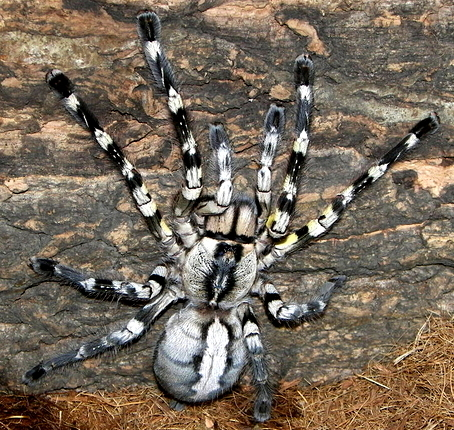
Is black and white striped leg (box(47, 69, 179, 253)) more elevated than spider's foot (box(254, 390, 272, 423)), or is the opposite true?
black and white striped leg (box(47, 69, 179, 253))

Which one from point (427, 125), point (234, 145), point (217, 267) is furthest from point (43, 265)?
point (427, 125)

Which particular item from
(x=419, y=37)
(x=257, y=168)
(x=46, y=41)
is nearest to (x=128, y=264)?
(x=257, y=168)

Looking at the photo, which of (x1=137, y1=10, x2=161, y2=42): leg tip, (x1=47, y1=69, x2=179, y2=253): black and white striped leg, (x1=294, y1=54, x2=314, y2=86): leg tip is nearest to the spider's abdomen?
(x1=47, y1=69, x2=179, y2=253): black and white striped leg

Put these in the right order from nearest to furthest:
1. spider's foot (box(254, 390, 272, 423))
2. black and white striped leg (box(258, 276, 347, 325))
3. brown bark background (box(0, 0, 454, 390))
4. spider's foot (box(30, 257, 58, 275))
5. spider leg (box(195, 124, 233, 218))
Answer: brown bark background (box(0, 0, 454, 390)) → spider leg (box(195, 124, 233, 218)) → spider's foot (box(30, 257, 58, 275)) → spider's foot (box(254, 390, 272, 423)) → black and white striped leg (box(258, 276, 347, 325))

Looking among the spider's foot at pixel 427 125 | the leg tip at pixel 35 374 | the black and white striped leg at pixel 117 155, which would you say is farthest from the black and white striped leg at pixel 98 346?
the spider's foot at pixel 427 125

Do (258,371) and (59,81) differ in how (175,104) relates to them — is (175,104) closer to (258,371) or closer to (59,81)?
(59,81)

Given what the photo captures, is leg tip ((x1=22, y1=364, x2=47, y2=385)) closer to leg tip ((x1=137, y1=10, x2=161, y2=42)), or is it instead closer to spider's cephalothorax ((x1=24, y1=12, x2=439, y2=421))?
spider's cephalothorax ((x1=24, y1=12, x2=439, y2=421))

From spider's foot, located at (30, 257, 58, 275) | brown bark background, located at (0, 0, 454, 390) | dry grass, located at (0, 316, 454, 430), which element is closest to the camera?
brown bark background, located at (0, 0, 454, 390)

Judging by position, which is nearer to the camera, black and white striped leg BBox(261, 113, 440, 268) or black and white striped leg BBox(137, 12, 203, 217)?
black and white striped leg BBox(137, 12, 203, 217)
